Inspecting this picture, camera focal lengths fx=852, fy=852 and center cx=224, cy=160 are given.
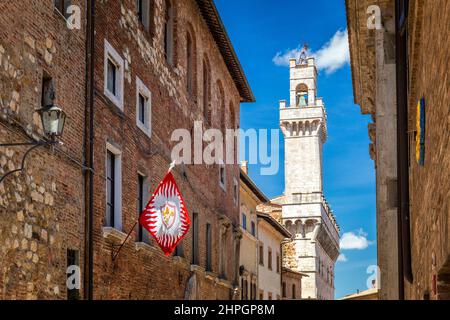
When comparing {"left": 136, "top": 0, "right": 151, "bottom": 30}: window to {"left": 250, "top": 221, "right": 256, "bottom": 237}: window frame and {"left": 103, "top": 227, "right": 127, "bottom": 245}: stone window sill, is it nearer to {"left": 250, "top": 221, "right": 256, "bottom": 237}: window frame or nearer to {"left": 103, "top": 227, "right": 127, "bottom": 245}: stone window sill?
{"left": 103, "top": 227, "right": 127, "bottom": 245}: stone window sill

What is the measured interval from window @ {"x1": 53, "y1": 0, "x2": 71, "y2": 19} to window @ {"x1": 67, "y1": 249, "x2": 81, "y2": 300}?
385 centimetres

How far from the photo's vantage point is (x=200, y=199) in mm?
24547

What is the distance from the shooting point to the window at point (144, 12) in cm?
1917

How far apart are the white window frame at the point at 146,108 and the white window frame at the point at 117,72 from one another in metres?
1.23

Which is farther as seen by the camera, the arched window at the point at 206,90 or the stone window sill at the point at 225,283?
the stone window sill at the point at 225,283

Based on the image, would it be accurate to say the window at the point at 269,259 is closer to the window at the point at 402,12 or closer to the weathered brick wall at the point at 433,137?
the window at the point at 402,12

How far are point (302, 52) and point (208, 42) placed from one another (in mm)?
51923

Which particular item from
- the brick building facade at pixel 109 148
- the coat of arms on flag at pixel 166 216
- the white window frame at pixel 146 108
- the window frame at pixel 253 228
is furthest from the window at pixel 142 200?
the window frame at pixel 253 228

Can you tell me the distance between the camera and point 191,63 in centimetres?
2450

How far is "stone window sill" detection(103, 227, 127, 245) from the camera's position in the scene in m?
15.0

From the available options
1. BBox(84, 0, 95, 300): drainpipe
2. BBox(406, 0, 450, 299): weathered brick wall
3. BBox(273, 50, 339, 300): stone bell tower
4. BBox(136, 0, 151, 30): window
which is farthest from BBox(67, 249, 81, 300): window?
BBox(273, 50, 339, 300): stone bell tower

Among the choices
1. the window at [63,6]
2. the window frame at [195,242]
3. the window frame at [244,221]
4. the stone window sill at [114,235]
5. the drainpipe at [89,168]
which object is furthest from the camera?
the window frame at [244,221]
